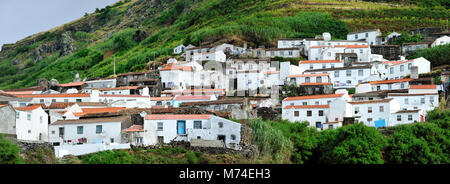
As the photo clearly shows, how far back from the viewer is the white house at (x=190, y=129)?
42.6m

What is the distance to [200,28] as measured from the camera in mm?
107938

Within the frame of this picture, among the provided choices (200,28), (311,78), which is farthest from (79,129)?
(200,28)

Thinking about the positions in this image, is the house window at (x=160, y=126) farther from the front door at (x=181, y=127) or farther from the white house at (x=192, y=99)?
the white house at (x=192, y=99)

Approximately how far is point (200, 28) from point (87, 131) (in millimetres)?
67193

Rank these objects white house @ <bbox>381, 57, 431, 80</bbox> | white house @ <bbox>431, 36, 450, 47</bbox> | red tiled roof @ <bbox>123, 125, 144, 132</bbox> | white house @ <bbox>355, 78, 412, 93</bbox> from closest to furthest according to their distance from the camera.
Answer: red tiled roof @ <bbox>123, 125, 144, 132</bbox>, white house @ <bbox>355, 78, 412, 93</bbox>, white house @ <bbox>381, 57, 431, 80</bbox>, white house @ <bbox>431, 36, 450, 47</bbox>

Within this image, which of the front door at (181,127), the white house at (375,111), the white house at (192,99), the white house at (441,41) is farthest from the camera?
the white house at (441,41)

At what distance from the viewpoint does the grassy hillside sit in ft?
306

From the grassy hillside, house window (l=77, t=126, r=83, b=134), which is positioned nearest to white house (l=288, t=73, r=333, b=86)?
the grassy hillside

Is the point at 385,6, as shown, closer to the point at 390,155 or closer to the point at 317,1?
the point at 317,1

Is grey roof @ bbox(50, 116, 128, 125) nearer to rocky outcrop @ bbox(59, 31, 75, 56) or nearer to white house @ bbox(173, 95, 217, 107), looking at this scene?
white house @ bbox(173, 95, 217, 107)

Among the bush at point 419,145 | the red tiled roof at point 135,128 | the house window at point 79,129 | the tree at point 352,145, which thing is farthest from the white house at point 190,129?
the bush at point 419,145

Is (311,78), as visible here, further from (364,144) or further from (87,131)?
(87,131)

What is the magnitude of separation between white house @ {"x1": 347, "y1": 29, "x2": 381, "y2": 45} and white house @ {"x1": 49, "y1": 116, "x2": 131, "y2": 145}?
183ft

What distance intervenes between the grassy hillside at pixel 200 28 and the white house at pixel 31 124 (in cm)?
3882
